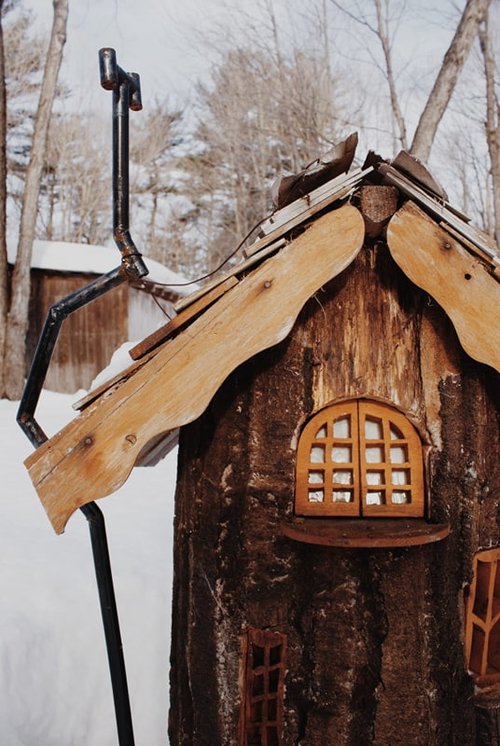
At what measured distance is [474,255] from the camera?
1985 millimetres

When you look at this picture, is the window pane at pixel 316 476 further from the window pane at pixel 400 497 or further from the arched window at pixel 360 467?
the window pane at pixel 400 497

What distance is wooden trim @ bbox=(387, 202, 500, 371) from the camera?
195 cm

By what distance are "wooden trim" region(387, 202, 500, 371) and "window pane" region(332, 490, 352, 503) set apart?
69 centimetres

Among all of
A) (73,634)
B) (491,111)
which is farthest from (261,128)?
(73,634)

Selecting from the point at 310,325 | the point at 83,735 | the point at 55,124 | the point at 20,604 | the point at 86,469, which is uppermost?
the point at 55,124

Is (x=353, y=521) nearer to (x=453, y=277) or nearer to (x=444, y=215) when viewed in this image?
(x=453, y=277)

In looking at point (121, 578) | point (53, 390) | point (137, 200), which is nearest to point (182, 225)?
point (137, 200)

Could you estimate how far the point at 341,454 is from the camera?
2.25 meters

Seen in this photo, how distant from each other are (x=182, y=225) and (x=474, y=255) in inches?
1062

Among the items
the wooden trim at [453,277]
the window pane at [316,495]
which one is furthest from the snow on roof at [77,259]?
the wooden trim at [453,277]

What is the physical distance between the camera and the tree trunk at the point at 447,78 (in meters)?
8.44

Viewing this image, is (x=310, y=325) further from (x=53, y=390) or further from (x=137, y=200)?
(x=137, y=200)

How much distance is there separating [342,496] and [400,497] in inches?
8.8

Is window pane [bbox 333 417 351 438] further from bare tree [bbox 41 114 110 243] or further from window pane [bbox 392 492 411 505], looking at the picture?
bare tree [bbox 41 114 110 243]
